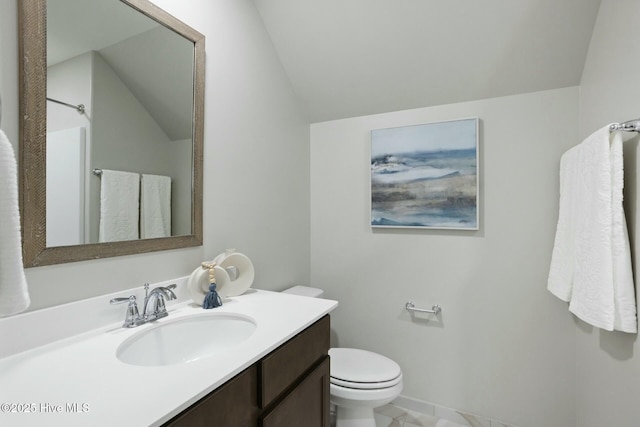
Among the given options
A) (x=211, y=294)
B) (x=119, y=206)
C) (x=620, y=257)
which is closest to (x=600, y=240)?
(x=620, y=257)

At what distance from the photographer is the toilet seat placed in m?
1.55

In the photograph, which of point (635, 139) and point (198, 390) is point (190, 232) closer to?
point (198, 390)

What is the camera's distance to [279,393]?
968 mm

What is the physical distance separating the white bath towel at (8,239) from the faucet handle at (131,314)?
576mm

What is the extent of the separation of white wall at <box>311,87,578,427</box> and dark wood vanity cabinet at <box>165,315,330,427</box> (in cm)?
93

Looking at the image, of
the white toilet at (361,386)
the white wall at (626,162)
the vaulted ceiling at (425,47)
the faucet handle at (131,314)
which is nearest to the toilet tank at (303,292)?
the white toilet at (361,386)

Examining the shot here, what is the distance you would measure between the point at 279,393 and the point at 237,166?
3.45 feet

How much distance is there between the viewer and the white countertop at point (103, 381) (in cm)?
59

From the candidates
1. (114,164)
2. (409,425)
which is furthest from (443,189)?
(114,164)

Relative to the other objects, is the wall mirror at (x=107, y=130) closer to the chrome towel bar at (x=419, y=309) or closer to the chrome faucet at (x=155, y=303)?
the chrome faucet at (x=155, y=303)

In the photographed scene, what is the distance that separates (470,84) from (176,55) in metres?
1.52

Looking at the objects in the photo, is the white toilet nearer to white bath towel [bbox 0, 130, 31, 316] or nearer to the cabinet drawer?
the cabinet drawer

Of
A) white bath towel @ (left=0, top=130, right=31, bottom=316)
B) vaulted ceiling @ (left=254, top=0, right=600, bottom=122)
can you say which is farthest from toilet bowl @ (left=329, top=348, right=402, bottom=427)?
vaulted ceiling @ (left=254, top=0, right=600, bottom=122)

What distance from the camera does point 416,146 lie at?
1943 millimetres
